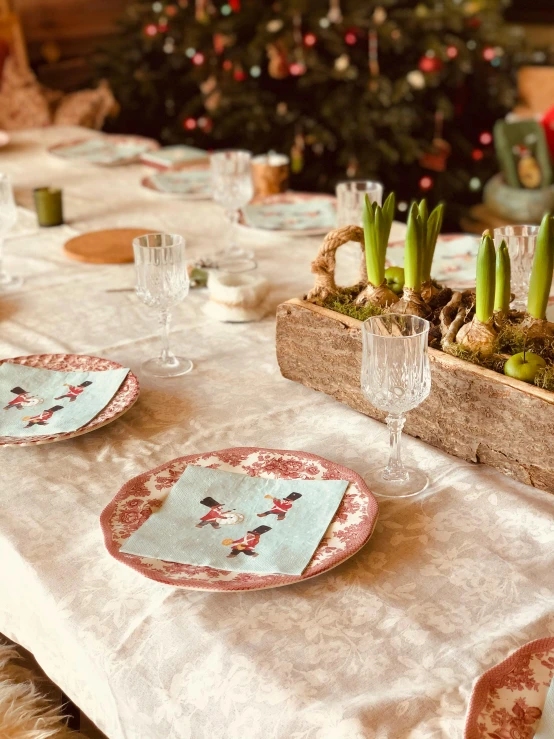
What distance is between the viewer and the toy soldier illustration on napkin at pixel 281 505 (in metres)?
0.94

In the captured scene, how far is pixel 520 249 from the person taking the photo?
52.9 inches

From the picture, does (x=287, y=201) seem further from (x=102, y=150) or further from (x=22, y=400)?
(x=22, y=400)

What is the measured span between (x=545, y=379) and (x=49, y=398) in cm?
68

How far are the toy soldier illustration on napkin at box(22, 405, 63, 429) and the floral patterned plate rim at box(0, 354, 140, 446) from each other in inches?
1.7

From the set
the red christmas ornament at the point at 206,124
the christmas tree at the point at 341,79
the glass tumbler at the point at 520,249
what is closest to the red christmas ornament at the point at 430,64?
the christmas tree at the point at 341,79

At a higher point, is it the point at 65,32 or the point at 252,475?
Answer: the point at 65,32

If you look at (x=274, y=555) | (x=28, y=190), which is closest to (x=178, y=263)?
(x=274, y=555)

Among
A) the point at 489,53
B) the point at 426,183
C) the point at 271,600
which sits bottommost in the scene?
the point at 426,183

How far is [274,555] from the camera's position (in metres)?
0.87

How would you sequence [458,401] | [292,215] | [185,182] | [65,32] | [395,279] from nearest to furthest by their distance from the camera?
[458,401] → [395,279] → [292,215] → [185,182] → [65,32]

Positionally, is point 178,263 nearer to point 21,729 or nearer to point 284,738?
point 21,729

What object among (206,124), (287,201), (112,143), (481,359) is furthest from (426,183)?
(481,359)

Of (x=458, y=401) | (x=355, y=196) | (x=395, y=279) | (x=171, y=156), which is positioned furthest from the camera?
(x=171, y=156)

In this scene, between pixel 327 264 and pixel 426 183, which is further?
pixel 426 183
